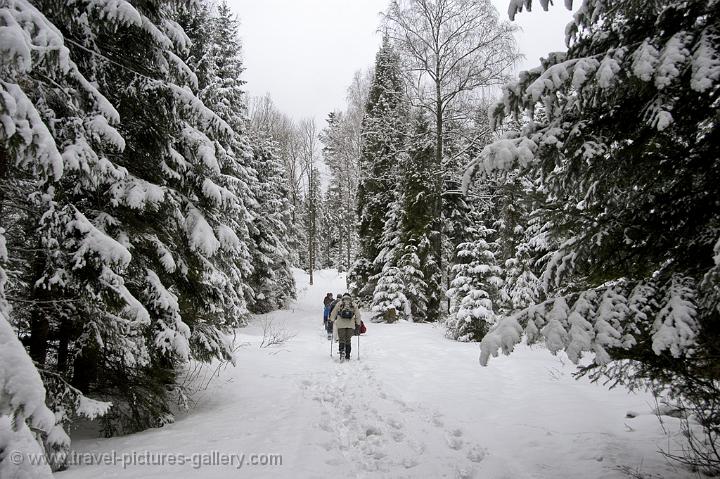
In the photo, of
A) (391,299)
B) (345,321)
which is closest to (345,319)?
(345,321)

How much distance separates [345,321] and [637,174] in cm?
831

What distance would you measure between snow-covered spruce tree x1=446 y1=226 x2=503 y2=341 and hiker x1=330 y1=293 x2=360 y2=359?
413cm

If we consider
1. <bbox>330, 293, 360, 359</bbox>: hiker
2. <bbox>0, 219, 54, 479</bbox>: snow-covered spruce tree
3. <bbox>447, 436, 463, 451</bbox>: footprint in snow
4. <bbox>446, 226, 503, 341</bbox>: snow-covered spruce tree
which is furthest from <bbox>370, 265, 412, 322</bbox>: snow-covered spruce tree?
<bbox>0, 219, 54, 479</bbox>: snow-covered spruce tree

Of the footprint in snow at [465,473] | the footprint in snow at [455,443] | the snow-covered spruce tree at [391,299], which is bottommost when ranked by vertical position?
the footprint in snow at [455,443]

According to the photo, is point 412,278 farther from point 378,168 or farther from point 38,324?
point 38,324

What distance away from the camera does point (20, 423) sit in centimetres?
188

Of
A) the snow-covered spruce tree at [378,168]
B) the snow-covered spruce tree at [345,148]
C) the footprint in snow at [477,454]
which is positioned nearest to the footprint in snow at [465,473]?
the footprint in snow at [477,454]

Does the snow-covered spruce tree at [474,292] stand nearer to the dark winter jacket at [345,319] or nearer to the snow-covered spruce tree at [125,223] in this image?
the dark winter jacket at [345,319]

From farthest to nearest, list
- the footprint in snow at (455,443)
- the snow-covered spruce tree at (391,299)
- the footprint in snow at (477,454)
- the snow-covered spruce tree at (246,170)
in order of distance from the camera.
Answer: the snow-covered spruce tree at (391,299)
the snow-covered spruce tree at (246,170)
the footprint in snow at (455,443)
the footprint in snow at (477,454)

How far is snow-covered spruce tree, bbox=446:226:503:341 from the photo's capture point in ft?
42.8

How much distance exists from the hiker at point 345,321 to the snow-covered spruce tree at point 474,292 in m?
4.13

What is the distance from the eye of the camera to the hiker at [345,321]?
10.7m

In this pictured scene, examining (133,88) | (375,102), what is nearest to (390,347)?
(133,88)

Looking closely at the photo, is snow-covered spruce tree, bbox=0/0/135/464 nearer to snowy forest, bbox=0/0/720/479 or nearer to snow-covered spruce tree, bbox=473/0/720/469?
snowy forest, bbox=0/0/720/479
